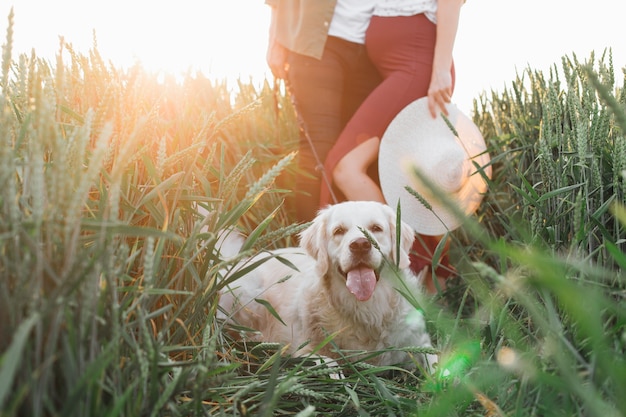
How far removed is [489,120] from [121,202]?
3.29 metres

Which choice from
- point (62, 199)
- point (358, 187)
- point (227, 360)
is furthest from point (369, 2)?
point (62, 199)

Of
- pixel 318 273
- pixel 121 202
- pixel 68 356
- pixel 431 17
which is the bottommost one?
pixel 318 273

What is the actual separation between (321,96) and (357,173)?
0.55 m

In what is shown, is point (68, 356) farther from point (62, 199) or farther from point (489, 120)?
point (489, 120)

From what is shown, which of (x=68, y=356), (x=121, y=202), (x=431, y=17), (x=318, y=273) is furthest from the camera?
(x=431, y=17)

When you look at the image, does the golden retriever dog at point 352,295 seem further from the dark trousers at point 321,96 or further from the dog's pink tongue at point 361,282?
the dark trousers at point 321,96

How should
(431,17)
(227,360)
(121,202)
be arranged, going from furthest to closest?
(431,17)
(227,360)
(121,202)

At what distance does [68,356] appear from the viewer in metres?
0.76

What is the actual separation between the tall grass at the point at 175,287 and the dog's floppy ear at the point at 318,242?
2.22ft

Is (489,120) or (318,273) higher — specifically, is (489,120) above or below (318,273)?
above

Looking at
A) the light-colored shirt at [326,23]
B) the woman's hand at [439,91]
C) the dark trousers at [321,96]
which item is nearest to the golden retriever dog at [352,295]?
the dark trousers at [321,96]

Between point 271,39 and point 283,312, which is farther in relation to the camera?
point 271,39

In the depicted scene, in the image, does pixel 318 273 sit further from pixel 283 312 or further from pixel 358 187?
pixel 358 187

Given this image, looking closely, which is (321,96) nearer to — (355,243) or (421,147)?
(421,147)
